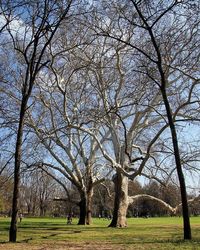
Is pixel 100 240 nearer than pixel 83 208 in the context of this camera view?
Yes

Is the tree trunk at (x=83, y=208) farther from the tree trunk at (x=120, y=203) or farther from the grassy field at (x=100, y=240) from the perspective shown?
the grassy field at (x=100, y=240)

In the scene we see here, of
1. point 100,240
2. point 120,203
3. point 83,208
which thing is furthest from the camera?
point 83,208

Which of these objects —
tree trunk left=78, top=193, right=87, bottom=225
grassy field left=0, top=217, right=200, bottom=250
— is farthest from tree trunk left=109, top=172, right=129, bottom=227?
grassy field left=0, top=217, right=200, bottom=250

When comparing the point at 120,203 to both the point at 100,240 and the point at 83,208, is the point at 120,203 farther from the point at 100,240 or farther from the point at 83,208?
the point at 100,240

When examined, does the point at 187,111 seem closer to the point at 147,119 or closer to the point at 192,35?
the point at 147,119

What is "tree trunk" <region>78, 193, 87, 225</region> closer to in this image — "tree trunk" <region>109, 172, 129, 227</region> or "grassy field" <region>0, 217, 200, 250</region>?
"tree trunk" <region>109, 172, 129, 227</region>

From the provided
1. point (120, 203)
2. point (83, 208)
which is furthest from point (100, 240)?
point (83, 208)

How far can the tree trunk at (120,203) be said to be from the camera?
3333 cm

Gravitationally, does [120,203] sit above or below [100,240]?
above

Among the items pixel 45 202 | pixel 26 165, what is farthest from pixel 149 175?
pixel 45 202

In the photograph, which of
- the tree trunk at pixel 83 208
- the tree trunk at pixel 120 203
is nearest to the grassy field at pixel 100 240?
the tree trunk at pixel 120 203

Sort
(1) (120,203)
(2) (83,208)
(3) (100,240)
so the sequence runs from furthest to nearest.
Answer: (2) (83,208)
(1) (120,203)
(3) (100,240)

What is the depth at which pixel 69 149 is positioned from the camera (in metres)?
36.3

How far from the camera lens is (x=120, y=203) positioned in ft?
111
